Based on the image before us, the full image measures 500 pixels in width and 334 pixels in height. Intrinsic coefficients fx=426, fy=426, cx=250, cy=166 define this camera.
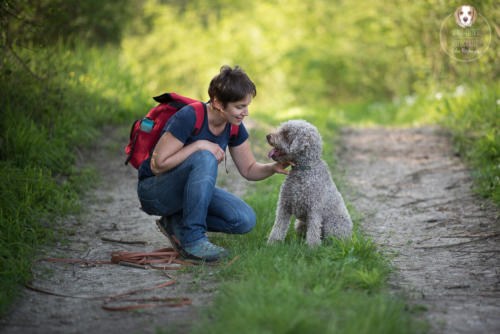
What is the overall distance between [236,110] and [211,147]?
375mm

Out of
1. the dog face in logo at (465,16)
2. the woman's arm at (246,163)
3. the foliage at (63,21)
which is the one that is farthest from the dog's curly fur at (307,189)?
the dog face in logo at (465,16)

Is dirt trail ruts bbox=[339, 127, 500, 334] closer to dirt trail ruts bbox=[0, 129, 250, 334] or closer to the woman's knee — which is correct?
dirt trail ruts bbox=[0, 129, 250, 334]

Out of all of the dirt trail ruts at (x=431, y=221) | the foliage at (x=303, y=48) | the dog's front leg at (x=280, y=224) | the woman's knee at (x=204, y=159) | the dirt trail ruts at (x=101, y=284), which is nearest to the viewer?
the dirt trail ruts at (x=101, y=284)

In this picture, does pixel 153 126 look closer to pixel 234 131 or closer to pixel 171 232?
pixel 234 131

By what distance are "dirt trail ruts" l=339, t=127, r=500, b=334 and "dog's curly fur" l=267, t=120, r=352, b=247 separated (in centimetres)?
64

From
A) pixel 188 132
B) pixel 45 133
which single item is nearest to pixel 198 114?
pixel 188 132

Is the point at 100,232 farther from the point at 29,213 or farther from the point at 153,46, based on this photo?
the point at 153,46

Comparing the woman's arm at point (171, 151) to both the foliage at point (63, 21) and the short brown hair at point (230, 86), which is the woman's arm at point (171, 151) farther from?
the foliage at point (63, 21)

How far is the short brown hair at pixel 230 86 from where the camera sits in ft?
10.9

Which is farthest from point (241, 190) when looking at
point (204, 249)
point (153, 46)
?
point (153, 46)

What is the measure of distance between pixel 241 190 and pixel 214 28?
59.8ft

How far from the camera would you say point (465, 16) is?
761 centimetres

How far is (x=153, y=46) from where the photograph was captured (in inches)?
731

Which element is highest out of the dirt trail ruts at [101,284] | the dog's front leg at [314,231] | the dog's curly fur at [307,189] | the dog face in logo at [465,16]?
the dog face in logo at [465,16]
